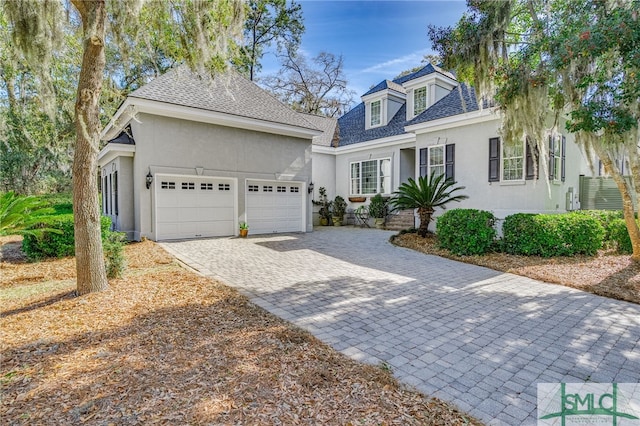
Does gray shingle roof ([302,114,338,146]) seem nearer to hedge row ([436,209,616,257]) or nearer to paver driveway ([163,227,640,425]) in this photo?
hedge row ([436,209,616,257])

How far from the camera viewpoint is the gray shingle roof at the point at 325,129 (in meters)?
17.8

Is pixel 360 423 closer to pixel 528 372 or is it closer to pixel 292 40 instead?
pixel 528 372

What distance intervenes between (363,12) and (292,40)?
15.6 metres

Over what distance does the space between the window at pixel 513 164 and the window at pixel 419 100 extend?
5116 millimetres

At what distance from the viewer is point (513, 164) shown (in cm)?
1102

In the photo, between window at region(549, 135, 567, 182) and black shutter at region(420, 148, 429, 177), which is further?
black shutter at region(420, 148, 429, 177)

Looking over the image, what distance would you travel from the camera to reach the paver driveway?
3039 mm

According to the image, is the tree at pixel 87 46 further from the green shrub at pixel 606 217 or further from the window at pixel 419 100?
the window at pixel 419 100

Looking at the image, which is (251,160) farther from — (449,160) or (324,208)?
(449,160)

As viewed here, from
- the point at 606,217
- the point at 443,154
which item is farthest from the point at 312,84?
the point at 606,217

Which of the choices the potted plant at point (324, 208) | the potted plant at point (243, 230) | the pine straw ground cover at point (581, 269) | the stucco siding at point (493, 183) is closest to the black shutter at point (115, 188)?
the potted plant at point (243, 230)

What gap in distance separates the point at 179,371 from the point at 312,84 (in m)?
26.3

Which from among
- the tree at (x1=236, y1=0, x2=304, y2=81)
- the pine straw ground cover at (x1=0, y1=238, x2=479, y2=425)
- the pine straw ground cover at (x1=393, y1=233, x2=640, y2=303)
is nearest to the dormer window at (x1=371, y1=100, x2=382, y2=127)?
the pine straw ground cover at (x1=393, y1=233, x2=640, y2=303)

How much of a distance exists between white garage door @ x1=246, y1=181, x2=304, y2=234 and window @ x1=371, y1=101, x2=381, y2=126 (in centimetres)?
620
